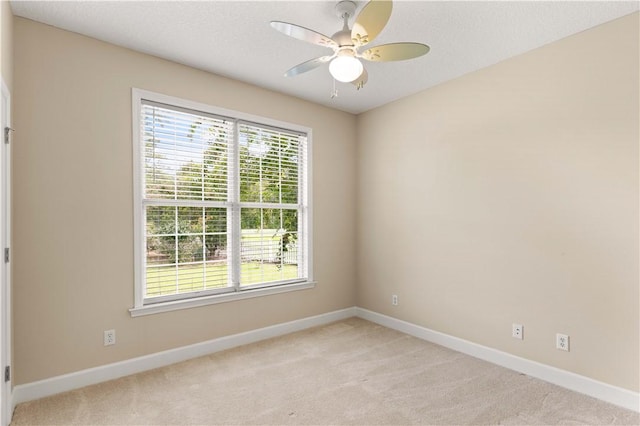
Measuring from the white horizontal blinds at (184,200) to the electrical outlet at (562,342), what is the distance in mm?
2929

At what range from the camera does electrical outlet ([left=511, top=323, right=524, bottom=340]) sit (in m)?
3.02

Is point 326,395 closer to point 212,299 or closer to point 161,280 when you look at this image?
point 212,299

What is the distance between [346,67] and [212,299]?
244cm

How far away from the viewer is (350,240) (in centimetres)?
464

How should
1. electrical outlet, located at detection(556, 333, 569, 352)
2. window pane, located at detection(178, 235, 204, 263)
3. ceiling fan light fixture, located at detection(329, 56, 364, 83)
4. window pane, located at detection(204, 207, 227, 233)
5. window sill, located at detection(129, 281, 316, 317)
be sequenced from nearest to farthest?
ceiling fan light fixture, located at detection(329, 56, 364, 83) → electrical outlet, located at detection(556, 333, 569, 352) → window sill, located at detection(129, 281, 316, 317) → window pane, located at detection(178, 235, 204, 263) → window pane, located at detection(204, 207, 227, 233)

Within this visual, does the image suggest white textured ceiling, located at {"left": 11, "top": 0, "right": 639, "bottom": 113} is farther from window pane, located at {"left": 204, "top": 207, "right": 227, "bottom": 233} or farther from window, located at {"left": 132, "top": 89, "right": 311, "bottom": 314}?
window pane, located at {"left": 204, "top": 207, "right": 227, "bottom": 233}

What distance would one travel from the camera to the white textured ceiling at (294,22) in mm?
2344

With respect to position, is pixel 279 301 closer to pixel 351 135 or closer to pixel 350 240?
pixel 350 240

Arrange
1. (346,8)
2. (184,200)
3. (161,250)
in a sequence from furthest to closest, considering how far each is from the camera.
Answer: (184,200) < (161,250) < (346,8)

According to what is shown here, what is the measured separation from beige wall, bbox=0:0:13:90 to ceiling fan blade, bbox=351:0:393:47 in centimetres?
205

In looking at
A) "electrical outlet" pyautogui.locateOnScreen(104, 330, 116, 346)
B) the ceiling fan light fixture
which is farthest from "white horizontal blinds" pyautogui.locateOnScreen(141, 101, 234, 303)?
the ceiling fan light fixture

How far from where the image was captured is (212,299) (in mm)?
3402

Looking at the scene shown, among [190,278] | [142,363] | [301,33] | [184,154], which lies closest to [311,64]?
[301,33]

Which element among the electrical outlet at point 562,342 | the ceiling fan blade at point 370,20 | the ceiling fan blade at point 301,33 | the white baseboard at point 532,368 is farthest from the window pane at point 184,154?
the electrical outlet at point 562,342
